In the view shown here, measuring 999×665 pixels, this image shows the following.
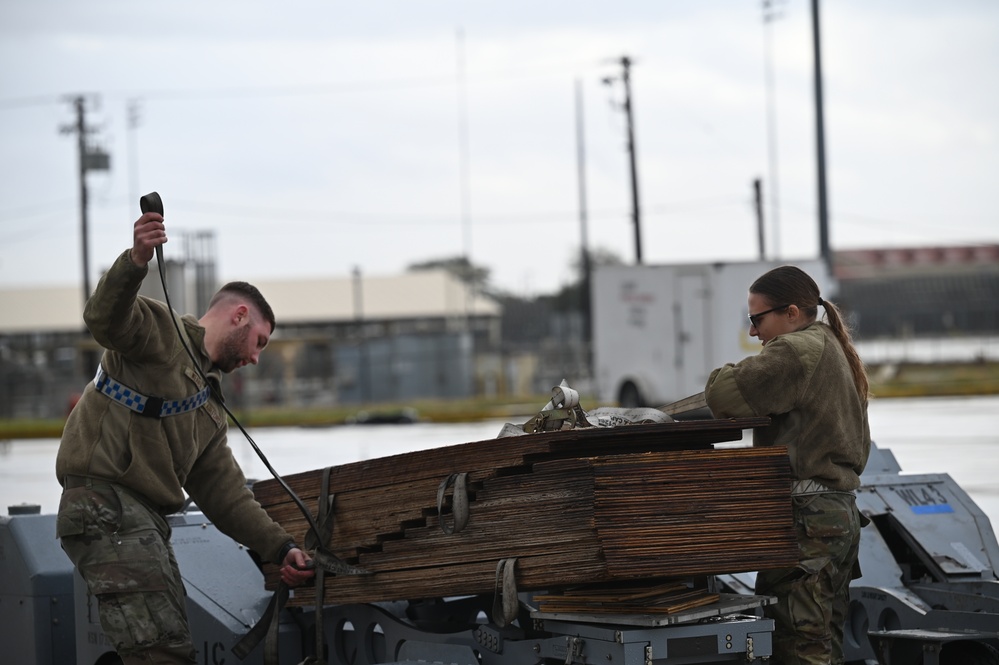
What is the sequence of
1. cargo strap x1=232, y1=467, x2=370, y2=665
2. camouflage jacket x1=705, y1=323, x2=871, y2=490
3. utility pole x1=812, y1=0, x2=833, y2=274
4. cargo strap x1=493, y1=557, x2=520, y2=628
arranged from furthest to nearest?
utility pole x1=812, y1=0, x2=833, y2=274 → cargo strap x1=232, y1=467, x2=370, y2=665 → camouflage jacket x1=705, y1=323, x2=871, y2=490 → cargo strap x1=493, y1=557, x2=520, y2=628

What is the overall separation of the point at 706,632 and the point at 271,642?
1.70 m

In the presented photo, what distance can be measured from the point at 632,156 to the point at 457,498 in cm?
3356

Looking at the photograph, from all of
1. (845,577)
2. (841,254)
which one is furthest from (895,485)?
(841,254)

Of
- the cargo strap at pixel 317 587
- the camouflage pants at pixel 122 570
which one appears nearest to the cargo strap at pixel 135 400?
the camouflage pants at pixel 122 570

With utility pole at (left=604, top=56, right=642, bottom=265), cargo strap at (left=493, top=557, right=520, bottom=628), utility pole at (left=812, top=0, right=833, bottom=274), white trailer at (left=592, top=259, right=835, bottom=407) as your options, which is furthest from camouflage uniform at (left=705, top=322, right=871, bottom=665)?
utility pole at (left=604, top=56, right=642, bottom=265)

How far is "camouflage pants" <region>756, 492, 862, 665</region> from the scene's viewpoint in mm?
4363

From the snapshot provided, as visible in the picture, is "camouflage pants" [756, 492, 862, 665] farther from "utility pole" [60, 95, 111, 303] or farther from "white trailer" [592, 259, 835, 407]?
"utility pole" [60, 95, 111, 303]

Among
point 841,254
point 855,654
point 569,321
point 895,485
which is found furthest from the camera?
point 841,254

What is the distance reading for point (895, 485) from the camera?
5.78 meters

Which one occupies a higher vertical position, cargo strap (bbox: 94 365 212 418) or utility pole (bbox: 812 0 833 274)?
utility pole (bbox: 812 0 833 274)

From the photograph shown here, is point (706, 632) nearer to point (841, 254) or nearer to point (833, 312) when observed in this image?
point (833, 312)

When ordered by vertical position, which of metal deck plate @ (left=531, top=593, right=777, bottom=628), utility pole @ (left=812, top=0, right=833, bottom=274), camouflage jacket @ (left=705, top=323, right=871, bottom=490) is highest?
utility pole @ (left=812, top=0, right=833, bottom=274)

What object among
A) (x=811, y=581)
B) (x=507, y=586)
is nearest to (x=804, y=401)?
(x=811, y=581)

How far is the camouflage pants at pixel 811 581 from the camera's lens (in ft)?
14.3
